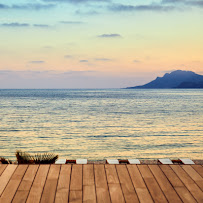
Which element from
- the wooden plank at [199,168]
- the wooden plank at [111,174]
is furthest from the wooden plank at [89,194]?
the wooden plank at [199,168]

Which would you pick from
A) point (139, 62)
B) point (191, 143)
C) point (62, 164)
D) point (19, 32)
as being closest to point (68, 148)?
point (191, 143)

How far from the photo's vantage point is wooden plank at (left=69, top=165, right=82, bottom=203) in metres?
3.20

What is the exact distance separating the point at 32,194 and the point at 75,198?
53 centimetres

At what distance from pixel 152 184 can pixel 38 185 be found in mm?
1500

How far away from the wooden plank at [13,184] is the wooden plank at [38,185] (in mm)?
213

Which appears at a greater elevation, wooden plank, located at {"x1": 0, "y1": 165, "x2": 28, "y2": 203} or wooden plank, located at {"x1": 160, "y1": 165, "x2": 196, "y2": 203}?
wooden plank, located at {"x1": 0, "y1": 165, "x2": 28, "y2": 203}

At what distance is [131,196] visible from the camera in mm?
3266

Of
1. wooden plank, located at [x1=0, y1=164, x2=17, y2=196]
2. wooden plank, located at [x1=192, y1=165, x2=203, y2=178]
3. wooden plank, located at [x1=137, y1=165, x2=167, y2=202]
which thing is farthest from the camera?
wooden plank, located at [x1=192, y1=165, x2=203, y2=178]

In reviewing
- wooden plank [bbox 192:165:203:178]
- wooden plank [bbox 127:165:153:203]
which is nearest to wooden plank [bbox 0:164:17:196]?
wooden plank [bbox 127:165:153:203]

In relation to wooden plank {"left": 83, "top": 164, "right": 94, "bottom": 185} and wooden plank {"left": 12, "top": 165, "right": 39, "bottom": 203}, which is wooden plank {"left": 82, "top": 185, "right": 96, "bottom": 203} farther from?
wooden plank {"left": 12, "top": 165, "right": 39, "bottom": 203}

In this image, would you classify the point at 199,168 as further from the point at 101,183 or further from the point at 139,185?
the point at 101,183

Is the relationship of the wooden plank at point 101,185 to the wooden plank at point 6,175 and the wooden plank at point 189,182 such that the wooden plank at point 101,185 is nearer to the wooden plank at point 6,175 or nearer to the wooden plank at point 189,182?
the wooden plank at point 189,182

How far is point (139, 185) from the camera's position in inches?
141

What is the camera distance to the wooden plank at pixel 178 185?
323cm
